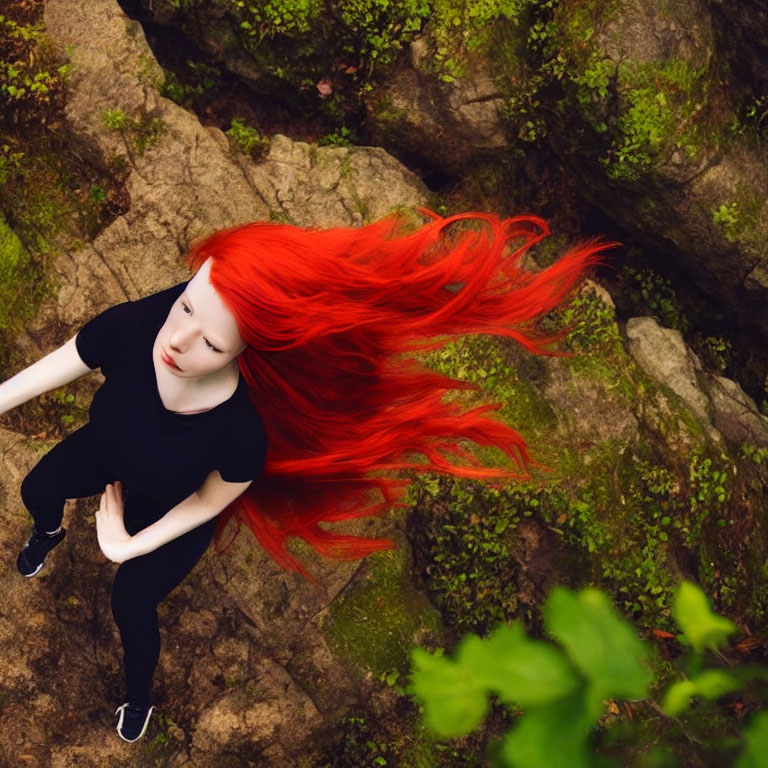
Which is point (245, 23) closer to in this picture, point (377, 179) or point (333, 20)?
point (333, 20)

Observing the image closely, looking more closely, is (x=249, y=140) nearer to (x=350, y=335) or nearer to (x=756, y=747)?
(x=350, y=335)

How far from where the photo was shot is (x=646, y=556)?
483 centimetres

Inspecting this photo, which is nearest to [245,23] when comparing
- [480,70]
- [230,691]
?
[480,70]

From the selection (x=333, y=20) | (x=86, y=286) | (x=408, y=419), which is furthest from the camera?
(x=333, y=20)

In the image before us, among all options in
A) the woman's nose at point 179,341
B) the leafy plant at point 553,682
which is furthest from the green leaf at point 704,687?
the woman's nose at point 179,341

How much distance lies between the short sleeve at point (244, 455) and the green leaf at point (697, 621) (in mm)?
2324

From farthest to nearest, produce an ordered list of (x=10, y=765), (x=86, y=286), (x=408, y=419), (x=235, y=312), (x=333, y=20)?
(x=333, y=20) → (x=86, y=286) → (x=10, y=765) → (x=408, y=419) → (x=235, y=312)

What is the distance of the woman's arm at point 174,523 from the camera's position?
3.49 metres

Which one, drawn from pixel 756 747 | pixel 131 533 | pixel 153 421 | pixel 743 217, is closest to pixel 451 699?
pixel 756 747

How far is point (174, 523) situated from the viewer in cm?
351

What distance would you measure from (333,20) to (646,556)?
3.84 m

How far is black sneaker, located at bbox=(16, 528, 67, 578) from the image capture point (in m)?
4.20

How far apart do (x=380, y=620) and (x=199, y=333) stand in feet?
7.88

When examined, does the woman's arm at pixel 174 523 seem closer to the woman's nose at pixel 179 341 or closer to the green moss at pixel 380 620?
the woman's nose at pixel 179 341
